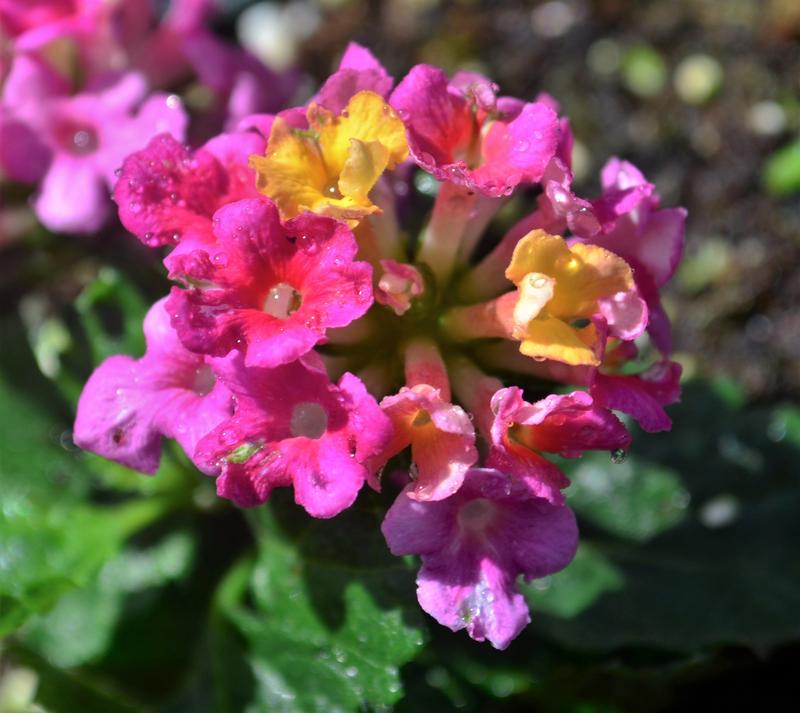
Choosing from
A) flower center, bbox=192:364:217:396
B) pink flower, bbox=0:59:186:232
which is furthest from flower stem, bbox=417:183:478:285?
pink flower, bbox=0:59:186:232

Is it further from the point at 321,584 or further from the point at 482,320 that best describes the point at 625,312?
the point at 321,584

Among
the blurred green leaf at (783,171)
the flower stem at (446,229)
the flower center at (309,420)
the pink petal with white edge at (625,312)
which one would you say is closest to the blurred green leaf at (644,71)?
the blurred green leaf at (783,171)

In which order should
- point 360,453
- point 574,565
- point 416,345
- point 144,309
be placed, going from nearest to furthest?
point 360,453 < point 416,345 < point 144,309 < point 574,565

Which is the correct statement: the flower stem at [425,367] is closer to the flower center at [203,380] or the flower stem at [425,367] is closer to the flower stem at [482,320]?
Result: the flower stem at [482,320]

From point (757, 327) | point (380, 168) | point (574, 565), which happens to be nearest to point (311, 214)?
point (380, 168)

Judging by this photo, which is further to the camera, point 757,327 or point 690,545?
point 757,327

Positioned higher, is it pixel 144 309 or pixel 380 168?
pixel 380 168

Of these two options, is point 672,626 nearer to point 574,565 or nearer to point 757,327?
point 574,565
